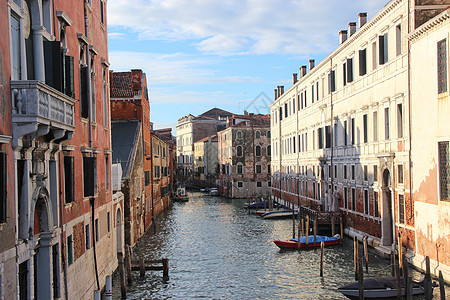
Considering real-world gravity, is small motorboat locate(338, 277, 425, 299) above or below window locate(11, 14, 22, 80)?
below

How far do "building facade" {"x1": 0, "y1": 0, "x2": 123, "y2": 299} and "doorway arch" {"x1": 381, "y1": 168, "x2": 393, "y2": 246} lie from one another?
420 inches

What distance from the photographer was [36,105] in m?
6.73

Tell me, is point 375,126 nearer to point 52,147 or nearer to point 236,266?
point 236,266

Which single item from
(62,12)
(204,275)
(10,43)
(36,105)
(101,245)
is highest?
(62,12)

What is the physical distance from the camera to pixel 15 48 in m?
7.03

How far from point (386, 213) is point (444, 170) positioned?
5284mm

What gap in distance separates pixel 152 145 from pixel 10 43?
25.5m

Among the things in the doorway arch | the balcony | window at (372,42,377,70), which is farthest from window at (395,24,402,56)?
the balcony

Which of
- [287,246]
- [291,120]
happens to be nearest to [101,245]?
[287,246]

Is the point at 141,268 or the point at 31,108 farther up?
the point at 31,108

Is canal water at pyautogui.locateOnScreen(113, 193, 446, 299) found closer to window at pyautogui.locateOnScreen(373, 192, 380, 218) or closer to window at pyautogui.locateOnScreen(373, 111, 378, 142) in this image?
window at pyautogui.locateOnScreen(373, 192, 380, 218)

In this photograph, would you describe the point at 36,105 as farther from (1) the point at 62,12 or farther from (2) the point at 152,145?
(2) the point at 152,145

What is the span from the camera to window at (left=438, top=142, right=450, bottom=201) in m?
13.8

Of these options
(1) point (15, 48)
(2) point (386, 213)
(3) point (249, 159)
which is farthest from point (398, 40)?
(3) point (249, 159)
